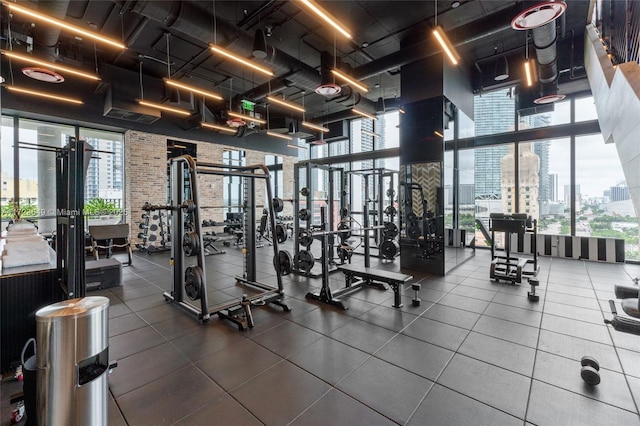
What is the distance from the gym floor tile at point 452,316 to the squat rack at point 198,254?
1927mm

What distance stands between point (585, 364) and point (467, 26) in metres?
5.40

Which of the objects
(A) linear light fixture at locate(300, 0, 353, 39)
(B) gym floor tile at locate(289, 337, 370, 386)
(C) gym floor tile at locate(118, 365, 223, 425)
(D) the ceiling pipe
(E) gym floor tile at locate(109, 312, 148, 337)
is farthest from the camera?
(D) the ceiling pipe

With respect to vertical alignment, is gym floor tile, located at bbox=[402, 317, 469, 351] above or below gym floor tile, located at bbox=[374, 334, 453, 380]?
above

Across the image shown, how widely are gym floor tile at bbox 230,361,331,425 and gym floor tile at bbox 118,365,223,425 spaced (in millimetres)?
256

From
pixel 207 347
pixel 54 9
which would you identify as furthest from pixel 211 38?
pixel 207 347

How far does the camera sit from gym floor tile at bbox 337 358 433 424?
2062 millimetres

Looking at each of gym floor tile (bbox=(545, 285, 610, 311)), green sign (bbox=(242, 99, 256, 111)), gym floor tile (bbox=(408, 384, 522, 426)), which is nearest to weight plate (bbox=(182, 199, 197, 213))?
gym floor tile (bbox=(408, 384, 522, 426))

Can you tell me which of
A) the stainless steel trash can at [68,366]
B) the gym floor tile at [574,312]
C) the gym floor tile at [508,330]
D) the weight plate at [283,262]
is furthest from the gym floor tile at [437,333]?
the stainless steel trash can at [68,366]

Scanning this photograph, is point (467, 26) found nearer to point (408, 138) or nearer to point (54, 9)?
point (408, 138)

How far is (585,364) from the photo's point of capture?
2.40 m

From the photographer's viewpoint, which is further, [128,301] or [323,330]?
[128,301]

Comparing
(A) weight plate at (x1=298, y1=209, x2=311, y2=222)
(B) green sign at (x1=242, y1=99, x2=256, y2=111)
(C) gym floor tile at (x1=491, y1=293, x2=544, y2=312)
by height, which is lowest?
(C) gym floor tile at (x1=491, y1=293, x2=544, y2=312)

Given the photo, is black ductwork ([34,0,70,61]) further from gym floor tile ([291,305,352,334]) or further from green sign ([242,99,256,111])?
gym floor tile ([291,305,352,334])

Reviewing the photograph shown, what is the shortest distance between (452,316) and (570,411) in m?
1.64
